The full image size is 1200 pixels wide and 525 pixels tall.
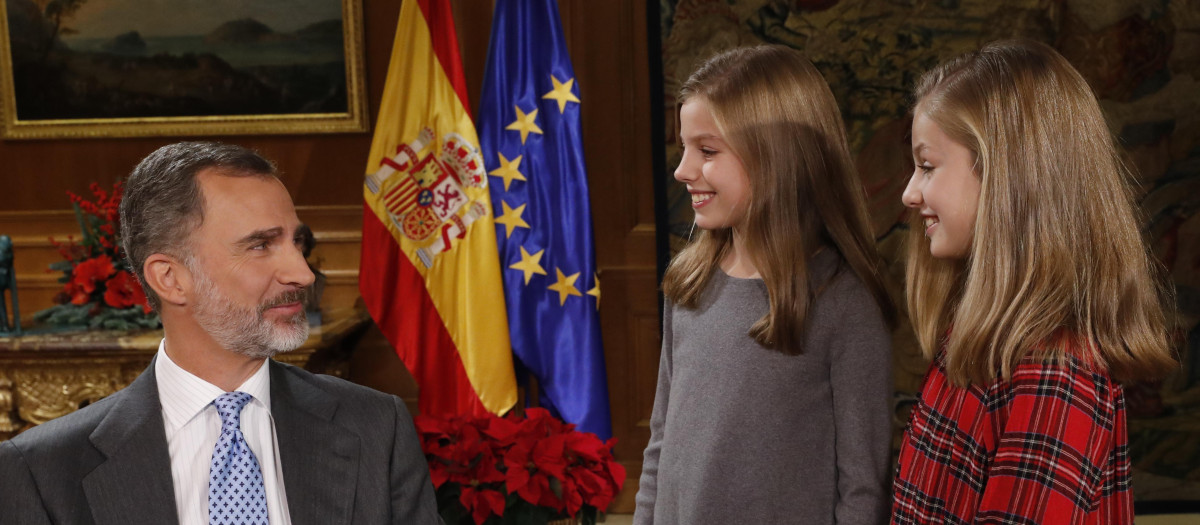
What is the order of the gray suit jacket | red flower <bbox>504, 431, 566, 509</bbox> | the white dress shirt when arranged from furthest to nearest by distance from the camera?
red flower <bbox>504, 431, 566, 509</bbox> → the white dress shirt → the gray suit jacket

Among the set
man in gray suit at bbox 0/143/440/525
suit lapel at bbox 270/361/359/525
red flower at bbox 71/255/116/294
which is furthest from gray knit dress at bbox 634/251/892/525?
red flower at bbox 71/255/116/294

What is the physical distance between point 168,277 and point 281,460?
35cm

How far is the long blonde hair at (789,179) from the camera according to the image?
1.69 metres

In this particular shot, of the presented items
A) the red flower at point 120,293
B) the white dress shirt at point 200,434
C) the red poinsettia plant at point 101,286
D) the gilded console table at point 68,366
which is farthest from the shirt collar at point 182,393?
the red flower at point 120,293

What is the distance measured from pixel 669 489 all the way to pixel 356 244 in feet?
9.52

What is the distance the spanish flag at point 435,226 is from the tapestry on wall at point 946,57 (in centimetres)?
97

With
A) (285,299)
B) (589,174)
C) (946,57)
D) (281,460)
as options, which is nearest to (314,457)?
(281,460)

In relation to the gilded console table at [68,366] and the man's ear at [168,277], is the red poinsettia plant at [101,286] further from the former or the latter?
the man's ear at [168,277]

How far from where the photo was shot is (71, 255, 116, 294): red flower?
12.5 feet

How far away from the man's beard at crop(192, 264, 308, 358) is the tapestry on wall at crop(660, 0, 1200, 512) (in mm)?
2816

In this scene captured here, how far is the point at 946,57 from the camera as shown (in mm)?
4207

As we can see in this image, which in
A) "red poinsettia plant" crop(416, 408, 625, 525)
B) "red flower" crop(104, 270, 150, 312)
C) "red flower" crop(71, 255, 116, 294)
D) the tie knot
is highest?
the tie knot

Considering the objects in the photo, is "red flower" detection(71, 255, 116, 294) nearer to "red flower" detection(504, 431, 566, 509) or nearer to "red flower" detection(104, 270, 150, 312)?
"red flower" detection(104, 270, 150, 312)

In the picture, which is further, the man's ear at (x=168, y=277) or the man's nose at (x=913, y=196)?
the man's ear at (x=168, y=277)
